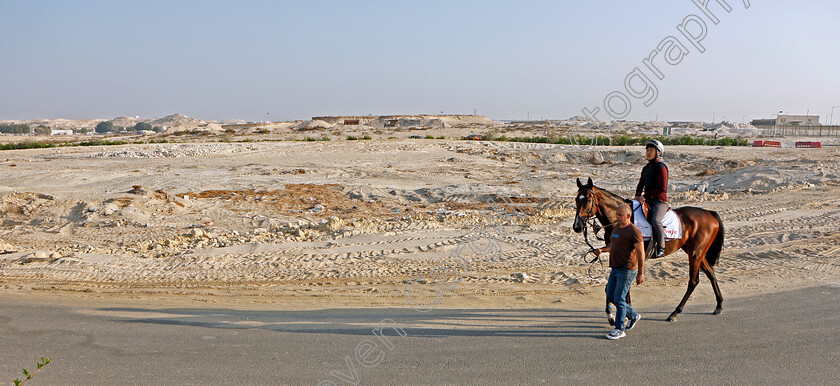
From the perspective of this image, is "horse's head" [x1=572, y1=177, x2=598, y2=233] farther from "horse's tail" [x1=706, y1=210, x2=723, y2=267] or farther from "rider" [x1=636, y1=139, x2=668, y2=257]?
"horse's tail" [x1=706, y1=210, x2=723, y2=267]

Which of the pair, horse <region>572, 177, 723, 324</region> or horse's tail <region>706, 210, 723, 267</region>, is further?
horse's tail <region>706, 210, 723, 267</region>

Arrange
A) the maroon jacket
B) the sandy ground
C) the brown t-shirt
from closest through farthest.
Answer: the brown t-shirt < the maroon jacket < the sandy ground

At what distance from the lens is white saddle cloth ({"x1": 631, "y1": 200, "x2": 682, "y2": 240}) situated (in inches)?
279

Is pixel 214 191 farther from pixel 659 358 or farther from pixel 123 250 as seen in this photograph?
pixel 659 358

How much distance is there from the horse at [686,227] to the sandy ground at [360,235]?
98 cm

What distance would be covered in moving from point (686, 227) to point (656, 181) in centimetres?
87

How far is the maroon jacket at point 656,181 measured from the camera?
730 centimetres

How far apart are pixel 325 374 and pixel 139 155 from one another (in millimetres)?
30860

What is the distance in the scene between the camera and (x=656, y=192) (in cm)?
735

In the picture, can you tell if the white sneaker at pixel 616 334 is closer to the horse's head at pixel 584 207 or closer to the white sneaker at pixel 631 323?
the white sneaker at pixel 631 323

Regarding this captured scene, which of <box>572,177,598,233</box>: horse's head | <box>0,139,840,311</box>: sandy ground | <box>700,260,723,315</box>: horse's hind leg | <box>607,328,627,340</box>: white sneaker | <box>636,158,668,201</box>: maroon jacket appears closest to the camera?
<box>607,328,627,340</box>: white sneaker

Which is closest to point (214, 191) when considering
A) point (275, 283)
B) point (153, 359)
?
point (275, 283)

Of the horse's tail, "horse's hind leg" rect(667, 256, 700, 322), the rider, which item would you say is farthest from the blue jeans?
the horse's tail

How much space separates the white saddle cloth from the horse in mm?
128
